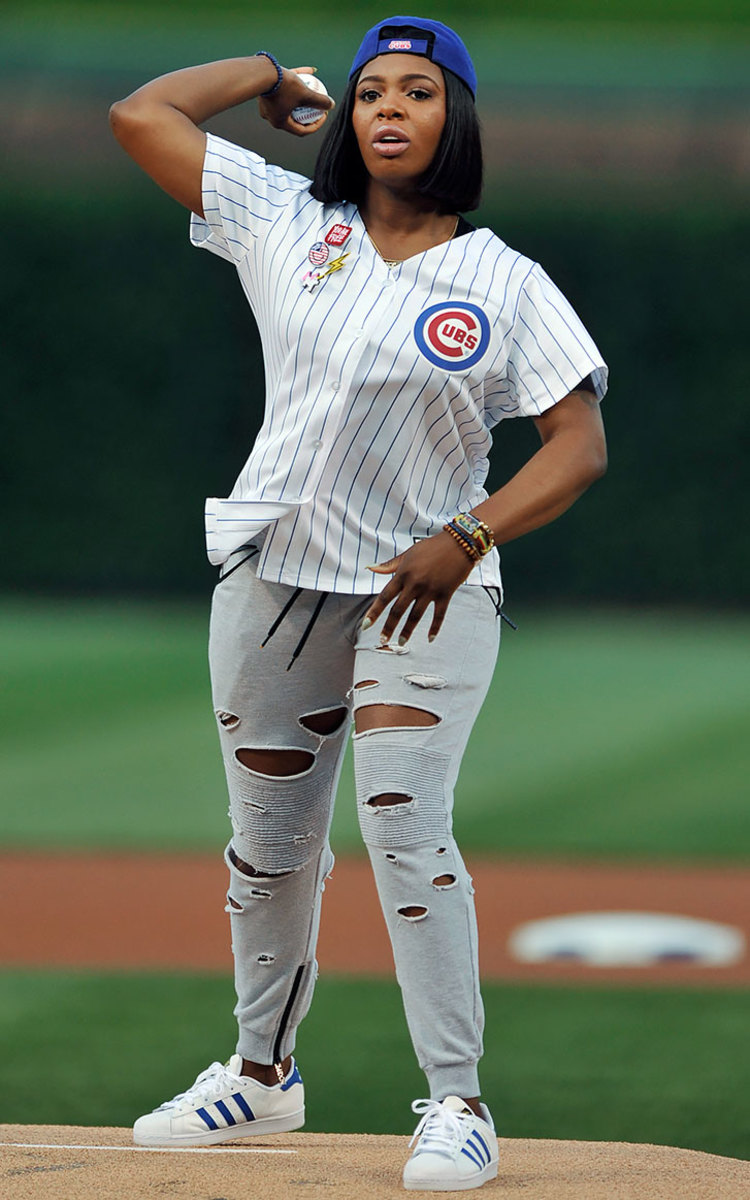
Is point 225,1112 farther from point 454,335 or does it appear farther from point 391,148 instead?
point 391,148

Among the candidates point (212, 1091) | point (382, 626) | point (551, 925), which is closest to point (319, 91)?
point (382, 626)

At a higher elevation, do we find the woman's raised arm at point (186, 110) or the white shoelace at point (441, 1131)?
the woman's raised arm at point (186, 110)

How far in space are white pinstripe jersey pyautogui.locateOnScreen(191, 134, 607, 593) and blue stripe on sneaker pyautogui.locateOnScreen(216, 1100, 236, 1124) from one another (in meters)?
1.03

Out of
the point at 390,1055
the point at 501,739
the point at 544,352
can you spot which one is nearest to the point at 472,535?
the point at 544,352

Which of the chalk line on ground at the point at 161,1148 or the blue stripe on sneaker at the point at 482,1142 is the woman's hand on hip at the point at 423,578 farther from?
the chalk line on ground at the point at 161,1148

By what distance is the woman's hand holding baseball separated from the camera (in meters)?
3.24

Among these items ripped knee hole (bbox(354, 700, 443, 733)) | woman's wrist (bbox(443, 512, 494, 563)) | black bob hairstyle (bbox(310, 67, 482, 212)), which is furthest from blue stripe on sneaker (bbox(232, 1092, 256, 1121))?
black bob hairstyle (bbox(310, 67, 482, 212))

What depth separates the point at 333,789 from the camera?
320cm

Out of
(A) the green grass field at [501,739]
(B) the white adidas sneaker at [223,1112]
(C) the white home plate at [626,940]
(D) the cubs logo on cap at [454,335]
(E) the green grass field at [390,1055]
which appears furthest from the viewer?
(A) the green grass field at [501,739]

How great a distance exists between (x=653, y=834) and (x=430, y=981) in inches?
218

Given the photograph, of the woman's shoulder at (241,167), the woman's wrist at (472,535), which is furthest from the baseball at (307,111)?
the woman's wrist at (472,535)

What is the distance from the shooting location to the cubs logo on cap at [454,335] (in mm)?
2832

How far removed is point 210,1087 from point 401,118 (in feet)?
5.98

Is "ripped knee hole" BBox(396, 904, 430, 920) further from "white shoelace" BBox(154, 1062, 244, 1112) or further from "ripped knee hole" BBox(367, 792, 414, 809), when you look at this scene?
"white shoelace" BBox(154, 1062, 244, 1112)
